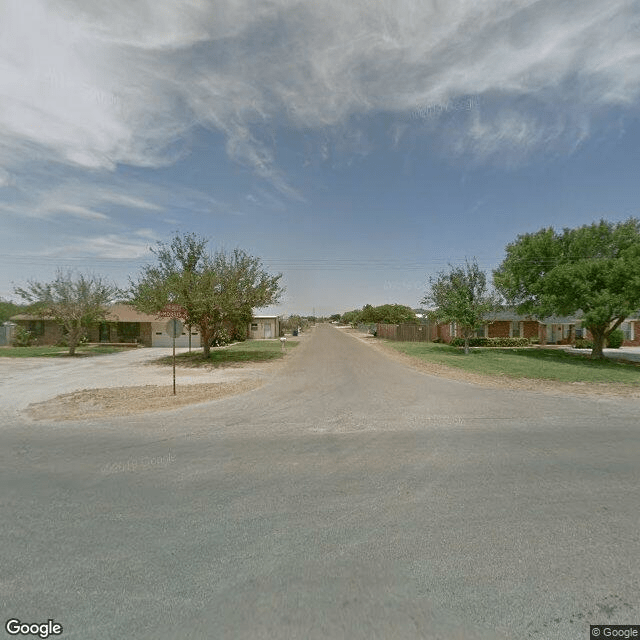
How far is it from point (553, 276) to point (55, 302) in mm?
30496

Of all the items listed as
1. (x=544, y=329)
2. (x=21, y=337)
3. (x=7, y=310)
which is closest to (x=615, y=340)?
(x=544, y=329)

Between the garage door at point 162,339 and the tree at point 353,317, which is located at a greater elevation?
the tree at point 353,317

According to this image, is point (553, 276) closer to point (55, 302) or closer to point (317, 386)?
point (317, 386)

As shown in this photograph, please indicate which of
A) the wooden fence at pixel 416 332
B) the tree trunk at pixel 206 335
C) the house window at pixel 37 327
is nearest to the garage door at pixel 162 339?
the house window at pixel 37 327

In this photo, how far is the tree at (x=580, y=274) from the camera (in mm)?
16312

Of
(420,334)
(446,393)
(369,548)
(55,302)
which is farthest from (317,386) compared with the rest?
(420,334)

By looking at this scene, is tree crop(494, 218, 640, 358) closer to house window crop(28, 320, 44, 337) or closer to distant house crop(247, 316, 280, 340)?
distant house crop(247, 316, 280, 340)

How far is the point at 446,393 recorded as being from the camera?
32.5ft

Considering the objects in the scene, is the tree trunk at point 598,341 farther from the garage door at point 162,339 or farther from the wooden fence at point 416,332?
the garage door at point 162,339

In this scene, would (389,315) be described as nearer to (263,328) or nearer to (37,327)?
(263,328)

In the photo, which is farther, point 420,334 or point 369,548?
point 420,334

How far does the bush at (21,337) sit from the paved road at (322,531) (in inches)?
1133

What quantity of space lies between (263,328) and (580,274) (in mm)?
32527

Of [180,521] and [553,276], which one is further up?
[553,276]
